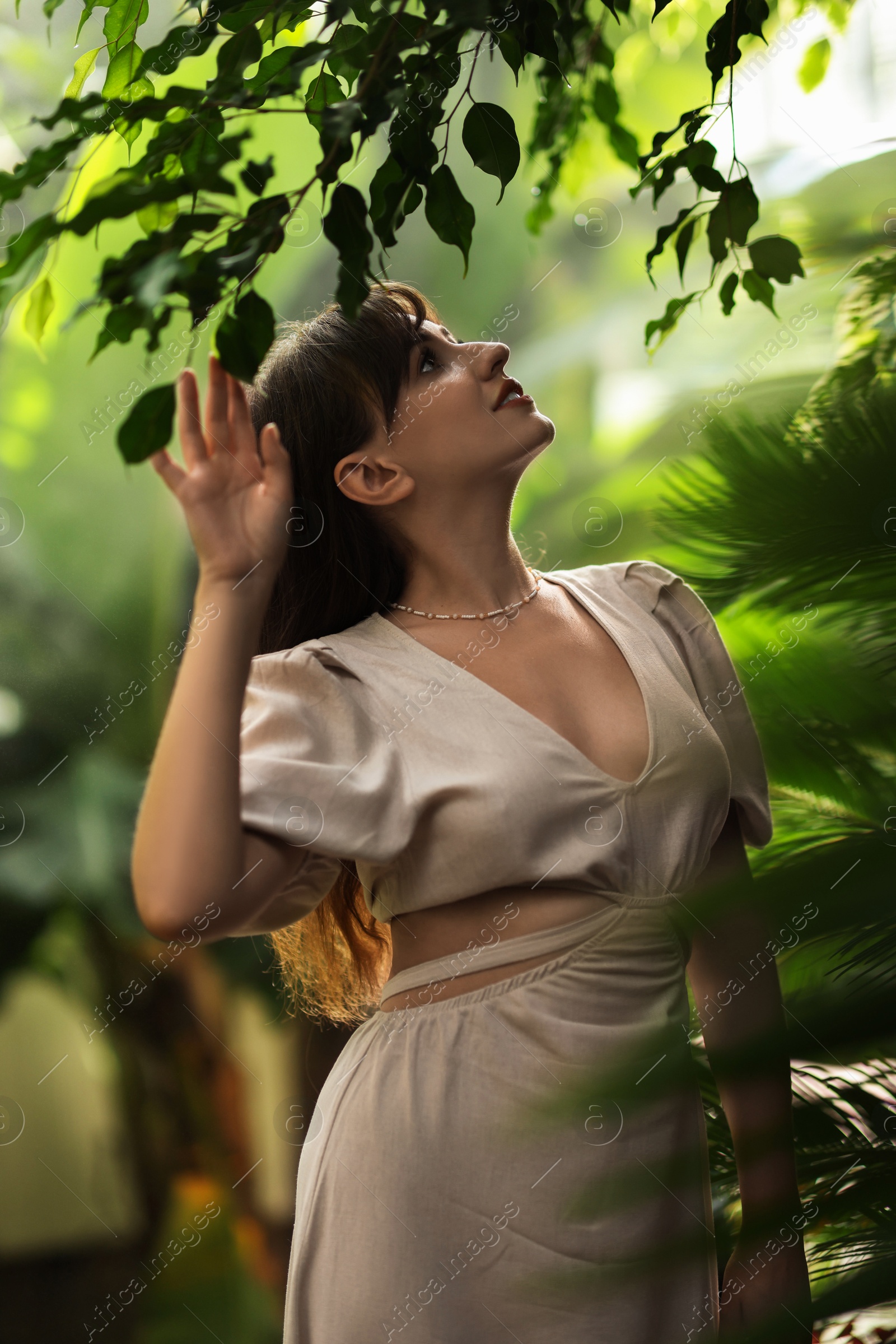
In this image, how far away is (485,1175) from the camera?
0.93m

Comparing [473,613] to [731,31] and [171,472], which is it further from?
[731,31]

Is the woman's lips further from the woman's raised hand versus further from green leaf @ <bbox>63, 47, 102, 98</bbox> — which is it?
green leaf @ <bbox>63, 47, 102, 98</bbox>

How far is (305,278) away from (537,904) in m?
2.13

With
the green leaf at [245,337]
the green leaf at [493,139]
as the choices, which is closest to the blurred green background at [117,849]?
the green leaf at [493,139]

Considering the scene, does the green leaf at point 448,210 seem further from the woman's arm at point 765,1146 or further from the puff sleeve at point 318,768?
the woman's arm at point 765,1146

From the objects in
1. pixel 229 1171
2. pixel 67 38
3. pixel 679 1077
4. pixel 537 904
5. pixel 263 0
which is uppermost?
pixel 67 38

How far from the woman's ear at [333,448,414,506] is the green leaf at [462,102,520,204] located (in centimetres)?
32

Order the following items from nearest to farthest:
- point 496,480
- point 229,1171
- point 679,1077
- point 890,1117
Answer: point 679,1077 → point 890,1117 → point 496,480 → point 229,1171

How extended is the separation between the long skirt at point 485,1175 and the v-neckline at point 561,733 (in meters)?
0.13

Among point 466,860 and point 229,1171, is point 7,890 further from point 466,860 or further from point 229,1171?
point 466,860

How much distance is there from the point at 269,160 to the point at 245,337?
0.11m

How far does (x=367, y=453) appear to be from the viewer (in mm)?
1096

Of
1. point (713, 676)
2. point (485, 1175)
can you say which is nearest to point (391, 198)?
point (713, 676)

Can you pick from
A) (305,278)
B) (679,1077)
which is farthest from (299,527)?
(305,278)
